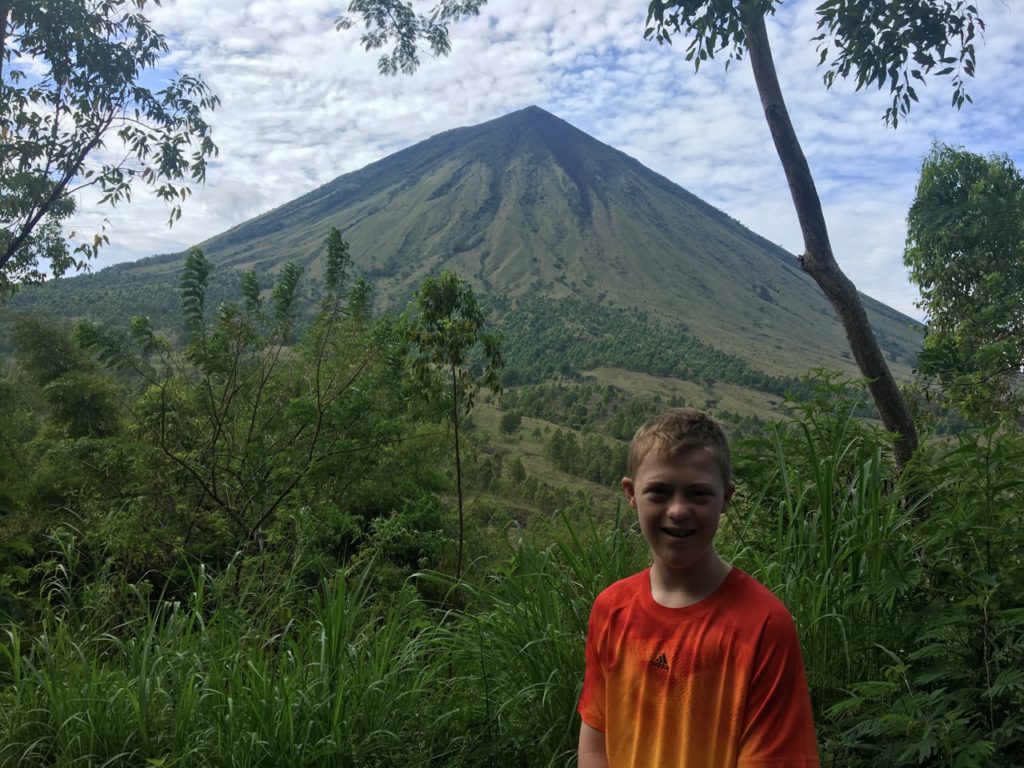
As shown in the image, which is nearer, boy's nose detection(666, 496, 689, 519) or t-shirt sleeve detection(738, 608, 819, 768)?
t-shirt sleeve detection(738, 608, 819, 768)

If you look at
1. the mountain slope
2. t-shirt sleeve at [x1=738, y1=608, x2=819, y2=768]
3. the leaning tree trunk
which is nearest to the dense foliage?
the leaning tree trunk

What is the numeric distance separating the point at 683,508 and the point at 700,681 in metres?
0.29

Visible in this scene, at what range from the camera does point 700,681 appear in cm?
125

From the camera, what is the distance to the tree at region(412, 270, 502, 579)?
4.68m

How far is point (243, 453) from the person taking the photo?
5.79m

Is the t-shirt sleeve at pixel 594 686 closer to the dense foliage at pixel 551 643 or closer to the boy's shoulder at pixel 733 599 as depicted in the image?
the boy's shoulder at pixel 733 599

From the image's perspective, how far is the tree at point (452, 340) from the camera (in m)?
4.68

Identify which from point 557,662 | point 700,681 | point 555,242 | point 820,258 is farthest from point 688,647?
point 555,242

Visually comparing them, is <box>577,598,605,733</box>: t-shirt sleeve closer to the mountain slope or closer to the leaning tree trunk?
the leaning tree trunk

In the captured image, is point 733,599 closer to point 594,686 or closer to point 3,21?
point 594,686

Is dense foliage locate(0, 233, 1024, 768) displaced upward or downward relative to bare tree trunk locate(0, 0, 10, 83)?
downward

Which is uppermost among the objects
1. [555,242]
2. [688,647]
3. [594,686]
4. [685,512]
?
[555,242]

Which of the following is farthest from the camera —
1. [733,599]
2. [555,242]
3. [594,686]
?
[555,242]

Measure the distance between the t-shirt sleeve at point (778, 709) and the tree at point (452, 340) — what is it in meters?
3.48
